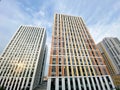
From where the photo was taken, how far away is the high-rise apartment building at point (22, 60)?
61406mm

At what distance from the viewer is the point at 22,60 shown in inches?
2872

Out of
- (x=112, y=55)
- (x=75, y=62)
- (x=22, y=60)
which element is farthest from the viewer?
(x=112, y=55)

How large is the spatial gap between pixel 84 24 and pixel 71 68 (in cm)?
3780

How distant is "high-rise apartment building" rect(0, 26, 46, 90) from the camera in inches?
2418

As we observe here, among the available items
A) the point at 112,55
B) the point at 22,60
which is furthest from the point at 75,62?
the point at 112,55

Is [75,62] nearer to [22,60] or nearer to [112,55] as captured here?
[22,60]

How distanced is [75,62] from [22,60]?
4356 cm

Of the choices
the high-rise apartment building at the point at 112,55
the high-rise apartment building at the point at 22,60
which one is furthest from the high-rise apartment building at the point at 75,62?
the high-rise apartment building at the point at 112,55

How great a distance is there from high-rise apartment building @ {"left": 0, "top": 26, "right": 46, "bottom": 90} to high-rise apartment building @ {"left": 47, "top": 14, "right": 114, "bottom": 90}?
85.6ft

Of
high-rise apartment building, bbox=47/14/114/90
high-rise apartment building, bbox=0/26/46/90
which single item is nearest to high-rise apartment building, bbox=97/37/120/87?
high-rise apartment building, bbox=47/14/114/90

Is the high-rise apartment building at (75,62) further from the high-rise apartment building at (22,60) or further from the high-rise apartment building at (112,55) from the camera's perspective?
the high-rise apartment building at (112,55)

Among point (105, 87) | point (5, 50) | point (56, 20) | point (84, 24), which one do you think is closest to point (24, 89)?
point (5, 50)

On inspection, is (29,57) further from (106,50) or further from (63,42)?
(106,50)

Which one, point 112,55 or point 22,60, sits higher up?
point 112,55
